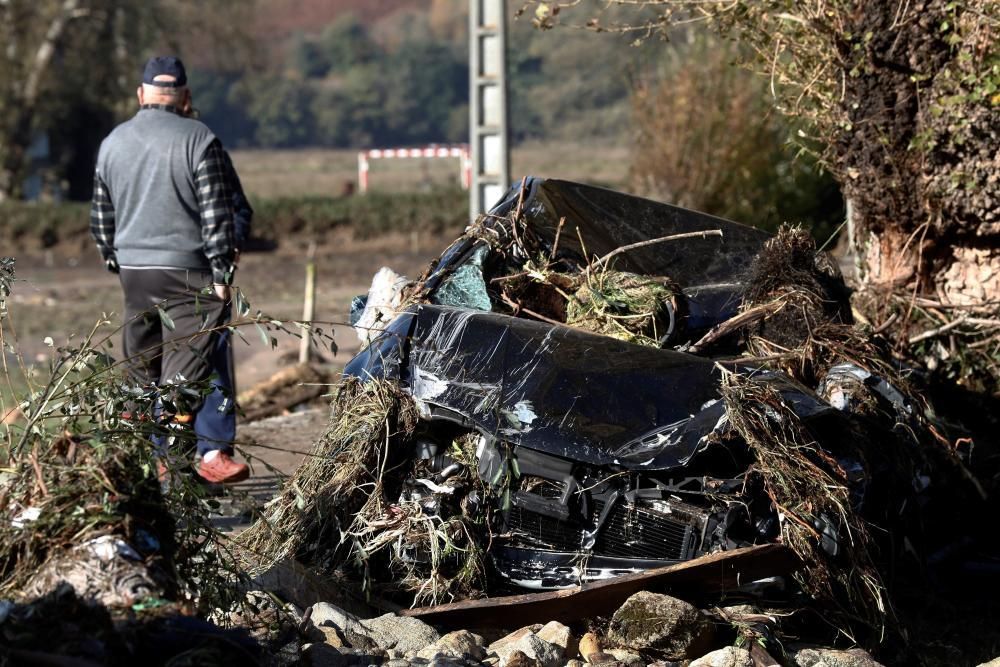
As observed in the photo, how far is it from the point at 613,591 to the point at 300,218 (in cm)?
2152

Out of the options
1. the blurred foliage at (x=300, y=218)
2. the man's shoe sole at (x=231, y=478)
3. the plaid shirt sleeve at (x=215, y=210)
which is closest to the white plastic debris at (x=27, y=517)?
the man's shoe sole at (x=231, y=478)

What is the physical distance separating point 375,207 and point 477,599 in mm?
21301

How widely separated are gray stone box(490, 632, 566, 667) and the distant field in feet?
101

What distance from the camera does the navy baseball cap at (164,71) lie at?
21.0 ft

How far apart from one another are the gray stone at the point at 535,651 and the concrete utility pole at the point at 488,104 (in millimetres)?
6572

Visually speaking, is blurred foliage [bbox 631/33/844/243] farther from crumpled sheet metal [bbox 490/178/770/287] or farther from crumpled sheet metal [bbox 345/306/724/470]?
crumpled sheet metal [bbox 345/306/724/470]

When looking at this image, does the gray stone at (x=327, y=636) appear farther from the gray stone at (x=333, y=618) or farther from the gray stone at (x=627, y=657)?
the gray stone at (x=627, y=657)

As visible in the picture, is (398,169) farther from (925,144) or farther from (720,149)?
(925,144)

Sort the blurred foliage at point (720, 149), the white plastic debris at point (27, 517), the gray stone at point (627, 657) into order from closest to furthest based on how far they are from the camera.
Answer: the white plastic debris at point (27, 517)
the gray stone at point (627, 657)
the blurred foliage at point (720, 149)

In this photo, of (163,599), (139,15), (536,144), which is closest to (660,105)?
(163,599)

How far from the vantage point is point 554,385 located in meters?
4.57

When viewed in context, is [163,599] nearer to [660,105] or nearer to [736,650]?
[736,650]

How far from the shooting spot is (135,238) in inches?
252

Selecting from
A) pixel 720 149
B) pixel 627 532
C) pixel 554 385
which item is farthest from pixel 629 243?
pixel 720 149
